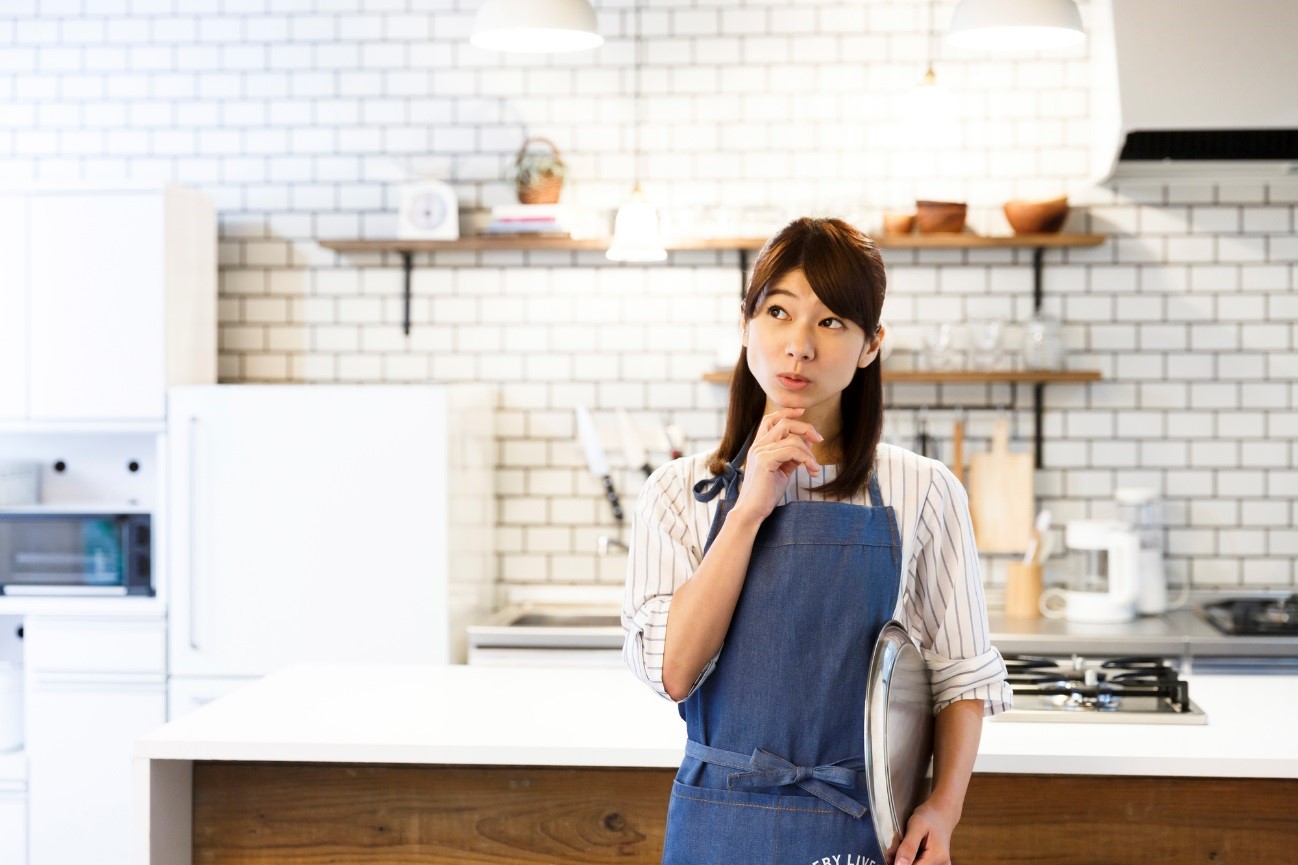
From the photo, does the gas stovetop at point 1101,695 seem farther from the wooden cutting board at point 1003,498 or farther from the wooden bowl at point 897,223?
the wooden bowl at point 897,223

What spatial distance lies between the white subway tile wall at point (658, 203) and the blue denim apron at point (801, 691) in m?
2.69

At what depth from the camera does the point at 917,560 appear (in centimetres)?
175

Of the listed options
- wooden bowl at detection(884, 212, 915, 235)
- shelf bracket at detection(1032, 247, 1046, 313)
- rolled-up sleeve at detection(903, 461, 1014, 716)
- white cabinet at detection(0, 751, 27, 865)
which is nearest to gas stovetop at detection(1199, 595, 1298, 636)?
shelf bracket at detection(1032, 247, 1046, 313)

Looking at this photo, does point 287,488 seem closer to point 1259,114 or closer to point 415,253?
point 415,253

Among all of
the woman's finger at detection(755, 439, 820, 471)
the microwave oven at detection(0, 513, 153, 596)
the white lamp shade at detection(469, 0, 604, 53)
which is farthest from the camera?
the microwave oven at detection(0, 513, 153, 596)

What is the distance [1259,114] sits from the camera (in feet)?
12.0

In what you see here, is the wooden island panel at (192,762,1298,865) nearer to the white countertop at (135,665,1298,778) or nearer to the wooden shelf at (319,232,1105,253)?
the white countertop at (135,665,1298,778)

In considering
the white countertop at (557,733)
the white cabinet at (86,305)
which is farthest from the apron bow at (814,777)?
the white cabinet at (86,305)

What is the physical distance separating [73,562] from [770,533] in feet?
10.1

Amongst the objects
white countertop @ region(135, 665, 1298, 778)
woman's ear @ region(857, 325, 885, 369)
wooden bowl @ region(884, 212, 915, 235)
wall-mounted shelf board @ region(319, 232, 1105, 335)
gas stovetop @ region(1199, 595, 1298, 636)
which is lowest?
gas stovetop @ region(1199, 595, 1298, 636)

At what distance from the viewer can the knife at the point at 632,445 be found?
4.30 m

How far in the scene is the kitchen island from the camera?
217cm

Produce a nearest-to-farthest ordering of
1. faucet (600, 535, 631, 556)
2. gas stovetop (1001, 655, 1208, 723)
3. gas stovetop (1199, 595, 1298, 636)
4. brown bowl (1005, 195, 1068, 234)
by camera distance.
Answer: gas stovetop (1001, 655, 1208, 723) < gas stovetop (1199, 595, 1298, 636) < brown bowl (1005, 195, 1068, 234) < faucet (600, 535, 631, 556)

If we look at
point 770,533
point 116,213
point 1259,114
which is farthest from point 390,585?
point 1259,114
